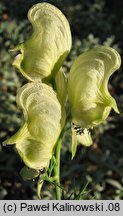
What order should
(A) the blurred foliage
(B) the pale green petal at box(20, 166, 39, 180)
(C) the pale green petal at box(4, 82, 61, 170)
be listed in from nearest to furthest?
(C) the pale green petal at box(4, 82, 61, 170) < (B) the pale green petal at box(20, 166, 39, 180) < (A) the blurred foliage

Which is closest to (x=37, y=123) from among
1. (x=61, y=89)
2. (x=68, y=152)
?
(x=61, y=89)

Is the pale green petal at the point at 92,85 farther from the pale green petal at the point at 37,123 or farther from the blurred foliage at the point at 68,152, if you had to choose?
the blurred foliage at the point at 68,152

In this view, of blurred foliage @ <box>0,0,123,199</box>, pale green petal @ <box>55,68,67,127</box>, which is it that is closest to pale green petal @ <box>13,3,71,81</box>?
pale green petal @ <box>55,68,67,127</box>

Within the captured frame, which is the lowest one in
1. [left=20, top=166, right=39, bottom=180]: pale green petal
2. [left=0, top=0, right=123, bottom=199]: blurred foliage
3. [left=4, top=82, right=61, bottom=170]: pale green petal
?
[left=0, top=0, right=123, bottom=199]: blurred foliage

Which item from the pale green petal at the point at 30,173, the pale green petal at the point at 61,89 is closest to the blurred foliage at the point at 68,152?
the pale green petal at the point at 30,173

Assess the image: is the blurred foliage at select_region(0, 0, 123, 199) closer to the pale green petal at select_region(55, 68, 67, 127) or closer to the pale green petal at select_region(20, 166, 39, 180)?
the pale green petal at select_region(20, 166, 39, 180)

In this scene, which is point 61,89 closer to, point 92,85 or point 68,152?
point 92,85

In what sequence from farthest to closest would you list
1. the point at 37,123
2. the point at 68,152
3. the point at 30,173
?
the point at 68,152 < the point at 30,173 < the point at 37,123
